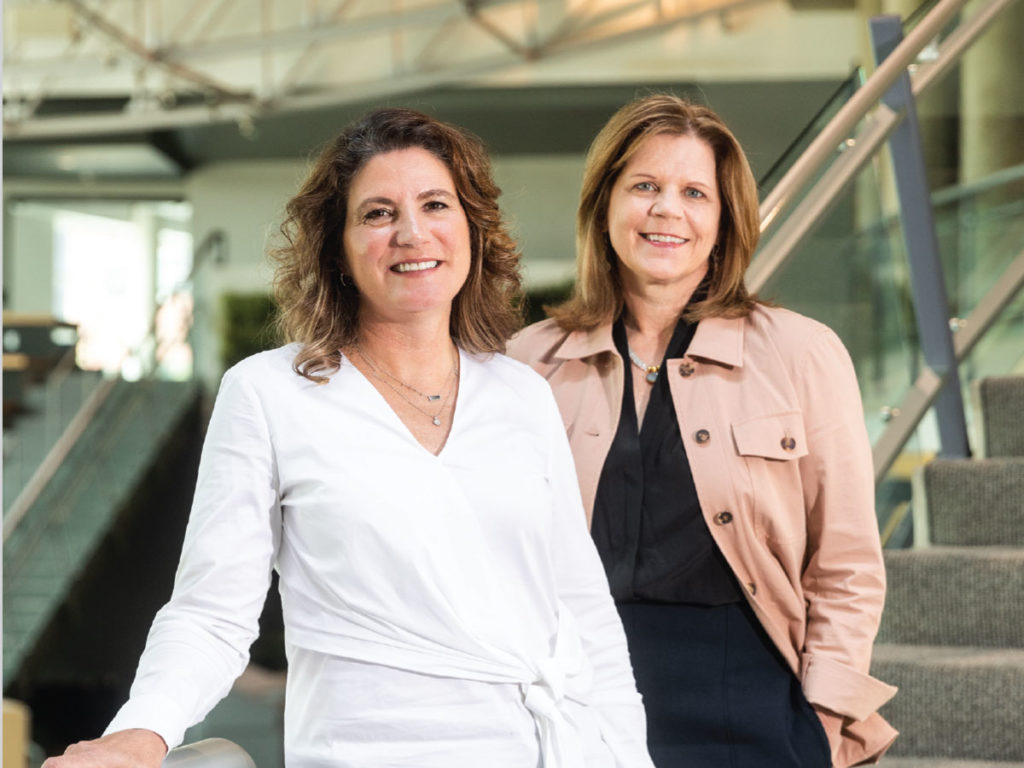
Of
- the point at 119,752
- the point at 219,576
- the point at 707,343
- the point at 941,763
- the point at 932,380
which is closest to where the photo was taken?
the point at 119,752

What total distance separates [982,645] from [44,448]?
328 inches

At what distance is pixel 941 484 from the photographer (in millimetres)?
3305

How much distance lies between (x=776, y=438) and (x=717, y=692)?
39 centimetres

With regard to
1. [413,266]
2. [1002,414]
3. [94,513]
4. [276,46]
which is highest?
[276,46]

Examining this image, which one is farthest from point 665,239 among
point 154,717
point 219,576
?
point 154,717

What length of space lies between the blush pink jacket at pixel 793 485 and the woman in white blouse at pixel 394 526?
37cm

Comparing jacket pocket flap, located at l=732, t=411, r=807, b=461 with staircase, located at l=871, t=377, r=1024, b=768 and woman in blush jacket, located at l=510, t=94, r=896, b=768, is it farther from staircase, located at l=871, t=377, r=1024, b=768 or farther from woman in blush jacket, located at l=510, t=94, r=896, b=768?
staircase, located at l=871, t=377, r=1024, b=768

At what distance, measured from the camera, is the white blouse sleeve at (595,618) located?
156cm

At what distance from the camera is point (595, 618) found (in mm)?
1595

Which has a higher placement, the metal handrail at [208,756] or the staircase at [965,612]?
the metal handrail at [208,756]

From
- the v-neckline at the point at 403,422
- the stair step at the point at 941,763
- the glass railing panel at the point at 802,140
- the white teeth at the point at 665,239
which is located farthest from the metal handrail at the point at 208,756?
the glass railing panel at the point at 802,140

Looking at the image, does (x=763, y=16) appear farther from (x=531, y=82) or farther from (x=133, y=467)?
(x=133, y=467)

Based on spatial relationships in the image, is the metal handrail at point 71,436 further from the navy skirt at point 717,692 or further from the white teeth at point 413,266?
the white teeth at point 413,266

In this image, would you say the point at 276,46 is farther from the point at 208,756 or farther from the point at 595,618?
the point at 208,756
